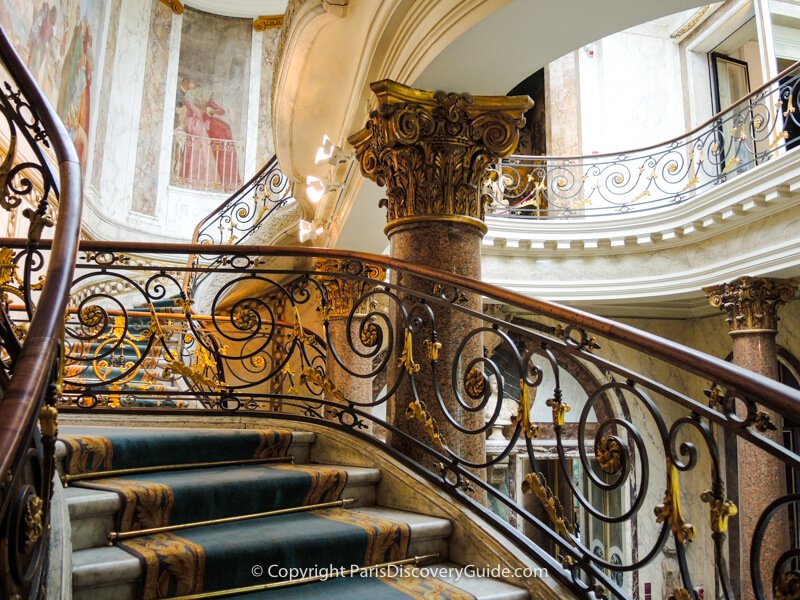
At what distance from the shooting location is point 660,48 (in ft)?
37.0

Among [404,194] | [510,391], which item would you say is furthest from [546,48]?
[510,391]

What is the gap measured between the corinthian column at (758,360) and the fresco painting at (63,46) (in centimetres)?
870

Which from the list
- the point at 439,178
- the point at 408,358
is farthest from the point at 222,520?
the point at 439,178

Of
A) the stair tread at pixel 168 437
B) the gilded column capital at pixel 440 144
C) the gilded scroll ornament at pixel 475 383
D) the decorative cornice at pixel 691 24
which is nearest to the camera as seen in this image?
the gilded scroll ornament at pixel 475 383

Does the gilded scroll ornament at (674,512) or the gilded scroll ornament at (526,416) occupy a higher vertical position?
the gilded scroll ornament at (526,416)

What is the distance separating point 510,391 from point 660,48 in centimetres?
672

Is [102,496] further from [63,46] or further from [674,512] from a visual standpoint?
[63,46]

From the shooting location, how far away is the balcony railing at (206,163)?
13104 millimetres

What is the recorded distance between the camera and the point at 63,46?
8438mm

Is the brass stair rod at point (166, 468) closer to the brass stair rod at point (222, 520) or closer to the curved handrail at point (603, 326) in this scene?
the brass stair rod at point (222, 520)

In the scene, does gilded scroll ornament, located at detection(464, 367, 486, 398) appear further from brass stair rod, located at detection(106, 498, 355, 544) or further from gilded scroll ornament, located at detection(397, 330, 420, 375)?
brass stair rod, located at detection(106, 498, 355, 544)

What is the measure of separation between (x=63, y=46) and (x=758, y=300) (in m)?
9.49

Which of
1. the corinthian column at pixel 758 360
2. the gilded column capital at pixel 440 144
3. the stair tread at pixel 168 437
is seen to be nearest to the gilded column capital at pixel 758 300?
the corinthian column at pixel 758 360

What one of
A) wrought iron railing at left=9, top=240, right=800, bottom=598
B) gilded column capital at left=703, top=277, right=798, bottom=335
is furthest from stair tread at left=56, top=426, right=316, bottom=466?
gilded column capital at left=703, top=277, right=798, bottom=335
